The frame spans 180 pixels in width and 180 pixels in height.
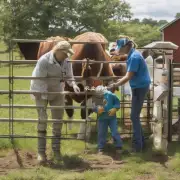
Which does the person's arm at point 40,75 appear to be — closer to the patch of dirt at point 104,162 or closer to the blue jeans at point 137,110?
the patch of dirt at point 104,162

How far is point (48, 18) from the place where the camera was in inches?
2007

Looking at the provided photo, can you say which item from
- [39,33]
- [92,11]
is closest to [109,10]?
→ [92,11]

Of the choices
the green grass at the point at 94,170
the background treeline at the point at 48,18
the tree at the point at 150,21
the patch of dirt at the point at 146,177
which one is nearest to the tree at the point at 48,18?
the background treeline at the point at 48,18

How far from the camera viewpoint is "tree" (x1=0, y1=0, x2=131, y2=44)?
163 feet

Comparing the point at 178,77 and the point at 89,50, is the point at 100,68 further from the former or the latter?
the point at 178,77

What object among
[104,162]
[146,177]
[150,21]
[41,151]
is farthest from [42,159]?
[150,21]

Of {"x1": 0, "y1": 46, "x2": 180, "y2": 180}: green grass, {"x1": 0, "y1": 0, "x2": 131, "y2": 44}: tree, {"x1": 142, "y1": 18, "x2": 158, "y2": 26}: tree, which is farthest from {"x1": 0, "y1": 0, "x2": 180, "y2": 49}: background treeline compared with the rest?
{"x1": 142, "y1": 18, "x2": 158, "y2": 26}: tree

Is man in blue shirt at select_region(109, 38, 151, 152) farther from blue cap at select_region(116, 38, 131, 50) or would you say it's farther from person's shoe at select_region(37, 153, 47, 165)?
person's shoe at select_region(37, 153, 47, 165)

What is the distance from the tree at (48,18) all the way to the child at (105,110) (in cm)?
4244

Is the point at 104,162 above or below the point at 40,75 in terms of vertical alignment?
below

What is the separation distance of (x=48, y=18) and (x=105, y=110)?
45.0 meters

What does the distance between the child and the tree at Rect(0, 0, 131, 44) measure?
42.4 metres

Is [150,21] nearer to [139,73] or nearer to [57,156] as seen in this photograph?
[139,73]

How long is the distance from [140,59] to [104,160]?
5.47ft
